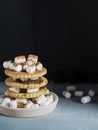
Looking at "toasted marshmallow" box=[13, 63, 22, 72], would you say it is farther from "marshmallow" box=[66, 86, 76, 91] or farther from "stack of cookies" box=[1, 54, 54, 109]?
"marshmallow" box=[66, 86, 76, 91]

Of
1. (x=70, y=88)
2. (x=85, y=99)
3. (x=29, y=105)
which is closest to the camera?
(x=29, y=105)

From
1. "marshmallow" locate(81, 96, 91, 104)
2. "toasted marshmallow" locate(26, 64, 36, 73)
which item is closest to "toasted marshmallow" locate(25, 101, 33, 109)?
"toasted marshmallow" locate(26, 64, 36, 73)

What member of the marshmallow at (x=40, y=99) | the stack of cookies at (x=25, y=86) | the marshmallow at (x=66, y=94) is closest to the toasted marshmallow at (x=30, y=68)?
the stack of cookies at (x=25, y=86)

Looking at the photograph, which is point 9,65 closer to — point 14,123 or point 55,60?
point 14,123

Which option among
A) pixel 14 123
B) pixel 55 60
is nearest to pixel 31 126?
pixel 14 123

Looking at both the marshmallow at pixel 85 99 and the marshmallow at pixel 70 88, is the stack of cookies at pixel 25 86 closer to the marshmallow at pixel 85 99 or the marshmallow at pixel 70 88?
the marshmallow at pixel 85 99

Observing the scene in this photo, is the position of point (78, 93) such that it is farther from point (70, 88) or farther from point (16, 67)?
point (16, 67)

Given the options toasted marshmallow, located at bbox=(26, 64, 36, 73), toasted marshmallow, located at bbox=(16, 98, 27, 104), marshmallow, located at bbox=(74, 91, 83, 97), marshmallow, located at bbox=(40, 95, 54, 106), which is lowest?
marshmallow, located at bbox=(74, 91, 83, 97)

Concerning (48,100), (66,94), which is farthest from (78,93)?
(48,100)

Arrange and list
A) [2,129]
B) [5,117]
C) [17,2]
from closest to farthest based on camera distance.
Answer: [2,129] → [5,117] → [17,2]
